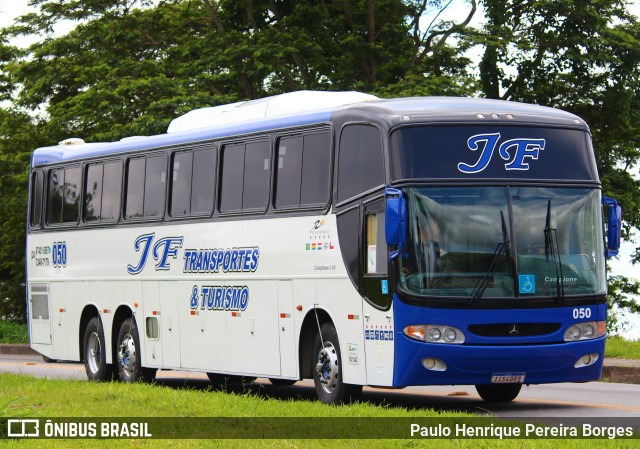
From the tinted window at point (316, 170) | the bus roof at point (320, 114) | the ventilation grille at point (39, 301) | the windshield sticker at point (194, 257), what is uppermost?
the bus roof at point (320, 114)

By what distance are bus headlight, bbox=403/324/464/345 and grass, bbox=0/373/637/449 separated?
0.85 m

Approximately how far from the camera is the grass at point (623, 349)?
77.6 feet

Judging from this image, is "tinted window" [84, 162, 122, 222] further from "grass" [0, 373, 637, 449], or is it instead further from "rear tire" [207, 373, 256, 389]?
"grass" [0, 373, 637, 449]

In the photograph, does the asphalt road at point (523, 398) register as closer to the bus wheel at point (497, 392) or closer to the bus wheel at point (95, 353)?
the bus wheel at point (497, 392)

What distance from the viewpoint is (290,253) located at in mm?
17484

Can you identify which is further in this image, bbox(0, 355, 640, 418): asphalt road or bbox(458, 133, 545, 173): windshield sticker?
bbox(0, 355, 640, 418): asphalt road

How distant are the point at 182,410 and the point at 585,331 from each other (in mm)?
4668

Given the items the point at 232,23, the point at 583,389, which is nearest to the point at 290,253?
the point at 583,389

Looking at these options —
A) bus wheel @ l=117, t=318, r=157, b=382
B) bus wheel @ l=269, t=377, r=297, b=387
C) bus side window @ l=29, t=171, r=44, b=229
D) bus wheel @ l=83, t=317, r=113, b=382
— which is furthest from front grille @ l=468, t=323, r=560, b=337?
bus side window @ l=29, t=171, r=44, b=229

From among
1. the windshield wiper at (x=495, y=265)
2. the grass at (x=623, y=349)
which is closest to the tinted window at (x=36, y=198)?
the grass at (x=623, y=349)

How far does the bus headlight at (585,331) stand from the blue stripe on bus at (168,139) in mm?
3977

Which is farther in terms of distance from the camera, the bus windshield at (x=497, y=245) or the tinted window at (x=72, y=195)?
the tinted window at (x=72, y=195)

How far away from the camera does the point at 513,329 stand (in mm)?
15180

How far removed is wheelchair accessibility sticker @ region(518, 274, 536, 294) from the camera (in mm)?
15195
